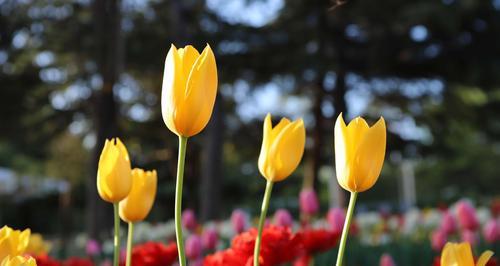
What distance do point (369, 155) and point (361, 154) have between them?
12mm

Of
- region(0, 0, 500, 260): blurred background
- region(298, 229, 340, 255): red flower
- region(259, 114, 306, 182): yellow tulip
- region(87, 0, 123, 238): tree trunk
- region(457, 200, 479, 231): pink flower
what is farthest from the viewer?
region(0, 0, 500, 260): blurred background

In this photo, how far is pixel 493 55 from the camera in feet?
30.2

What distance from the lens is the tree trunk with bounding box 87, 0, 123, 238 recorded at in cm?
722

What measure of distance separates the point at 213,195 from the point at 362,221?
3.16 metres

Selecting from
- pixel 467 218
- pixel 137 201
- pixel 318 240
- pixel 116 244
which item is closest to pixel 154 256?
pixel 137 201

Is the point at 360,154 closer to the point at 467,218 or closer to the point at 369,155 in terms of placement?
the point at 369,155

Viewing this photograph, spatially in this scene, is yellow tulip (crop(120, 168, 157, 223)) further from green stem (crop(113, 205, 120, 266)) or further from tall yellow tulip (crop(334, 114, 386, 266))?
tall yellow tulip (crop(334, 114, 386, 266))

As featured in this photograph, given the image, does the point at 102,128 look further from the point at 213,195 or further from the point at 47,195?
the point at 47,195

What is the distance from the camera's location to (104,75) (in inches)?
290

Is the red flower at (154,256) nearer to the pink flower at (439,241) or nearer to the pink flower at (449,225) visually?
the pink flower at (439,241)

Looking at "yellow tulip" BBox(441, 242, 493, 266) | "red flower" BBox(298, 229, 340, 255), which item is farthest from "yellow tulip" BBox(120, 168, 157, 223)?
"red flower" BBox(298, 229, 340, 255)

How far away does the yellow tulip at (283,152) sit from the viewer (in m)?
1.06

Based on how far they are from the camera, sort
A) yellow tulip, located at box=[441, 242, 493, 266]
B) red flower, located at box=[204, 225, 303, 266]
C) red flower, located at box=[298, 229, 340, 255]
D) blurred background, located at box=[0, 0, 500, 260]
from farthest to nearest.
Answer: blurred background, located at box=[0, 0, 500, 260] < red flower, located at box=[298, 229, 340, 255] < red flower, located at box=[204, 225, 303, 266] < yellow tulip, located at box=[441, 242, 493, 266]

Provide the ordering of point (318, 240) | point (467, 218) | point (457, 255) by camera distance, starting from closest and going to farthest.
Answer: point (457, 255) → point (318, 240) → point (467, 218)
